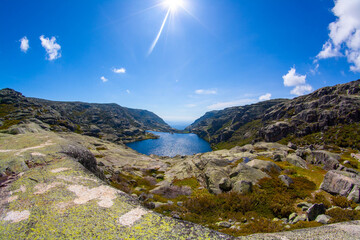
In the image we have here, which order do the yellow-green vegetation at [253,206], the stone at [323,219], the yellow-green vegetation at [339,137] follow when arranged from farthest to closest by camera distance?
the yellow-green vegetation at [339,137]
the yellow-green vegetation at [253,206]
the stone at [323,219]

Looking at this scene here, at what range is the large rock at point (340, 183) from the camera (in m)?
14.4

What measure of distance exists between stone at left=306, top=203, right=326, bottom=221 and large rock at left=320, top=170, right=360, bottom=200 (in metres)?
5.79

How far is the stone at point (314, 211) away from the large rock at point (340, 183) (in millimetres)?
5792

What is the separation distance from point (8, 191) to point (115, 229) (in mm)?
5551

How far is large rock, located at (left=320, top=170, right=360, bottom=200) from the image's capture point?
14.4 m

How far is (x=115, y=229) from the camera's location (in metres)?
4.02

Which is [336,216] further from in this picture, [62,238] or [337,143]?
[337,143]

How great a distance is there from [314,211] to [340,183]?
26.5ft

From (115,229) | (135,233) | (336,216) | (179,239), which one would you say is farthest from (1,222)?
(336,216)

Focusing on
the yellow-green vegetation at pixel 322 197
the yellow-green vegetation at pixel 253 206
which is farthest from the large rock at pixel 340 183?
Result: the yellow-green vegetation at pixel 253 206

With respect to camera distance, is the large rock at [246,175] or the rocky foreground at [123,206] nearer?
the rocky foreground at [123,206]

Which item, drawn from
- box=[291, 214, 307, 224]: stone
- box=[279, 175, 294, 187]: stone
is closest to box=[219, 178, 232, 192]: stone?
box=[279, 175, 294, 187]: stone

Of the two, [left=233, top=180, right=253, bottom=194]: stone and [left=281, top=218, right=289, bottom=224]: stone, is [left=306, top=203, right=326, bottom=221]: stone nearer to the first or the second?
[left=281, top=218, right=289, bottom=224]: stone

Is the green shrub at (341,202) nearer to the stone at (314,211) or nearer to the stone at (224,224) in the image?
the stone at (314,211)
